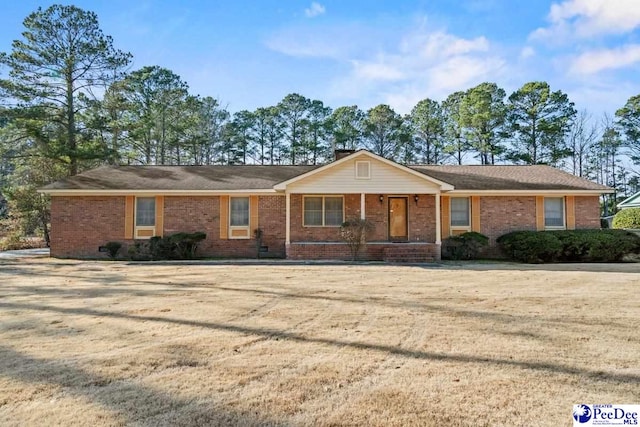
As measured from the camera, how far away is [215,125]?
122 feet

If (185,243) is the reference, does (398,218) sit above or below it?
above

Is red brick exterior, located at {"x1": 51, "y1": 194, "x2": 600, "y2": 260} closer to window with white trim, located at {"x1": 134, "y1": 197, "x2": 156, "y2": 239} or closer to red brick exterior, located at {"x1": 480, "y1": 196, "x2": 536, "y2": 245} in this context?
red brick exterior, located at {"x1": 480, "y1": 196, "x2": 536, "y2": 245}

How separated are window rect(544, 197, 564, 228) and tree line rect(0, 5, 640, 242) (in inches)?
789

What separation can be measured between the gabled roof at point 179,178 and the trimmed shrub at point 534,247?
31.2 ft

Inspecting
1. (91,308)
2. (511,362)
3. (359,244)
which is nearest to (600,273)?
(359,244)

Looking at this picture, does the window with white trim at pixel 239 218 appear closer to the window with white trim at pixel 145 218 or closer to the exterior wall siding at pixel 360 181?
the exterior wall siding at pixel 360 181

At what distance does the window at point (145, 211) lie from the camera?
52.0 ft

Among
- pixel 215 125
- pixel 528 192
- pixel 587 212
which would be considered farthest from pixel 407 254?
pixel 215 125

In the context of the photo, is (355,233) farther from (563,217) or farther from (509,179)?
(563,217)

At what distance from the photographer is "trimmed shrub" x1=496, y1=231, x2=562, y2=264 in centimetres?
1374

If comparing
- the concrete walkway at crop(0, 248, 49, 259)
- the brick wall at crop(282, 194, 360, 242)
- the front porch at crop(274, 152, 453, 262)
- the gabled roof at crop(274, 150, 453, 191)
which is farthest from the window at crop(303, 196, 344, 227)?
the concrete walkway at crop(0, 248, 49, 259)

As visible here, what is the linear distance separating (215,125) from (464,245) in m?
28.8

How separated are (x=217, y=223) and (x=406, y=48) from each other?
391 inches

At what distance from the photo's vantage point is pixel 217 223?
1573 cm
